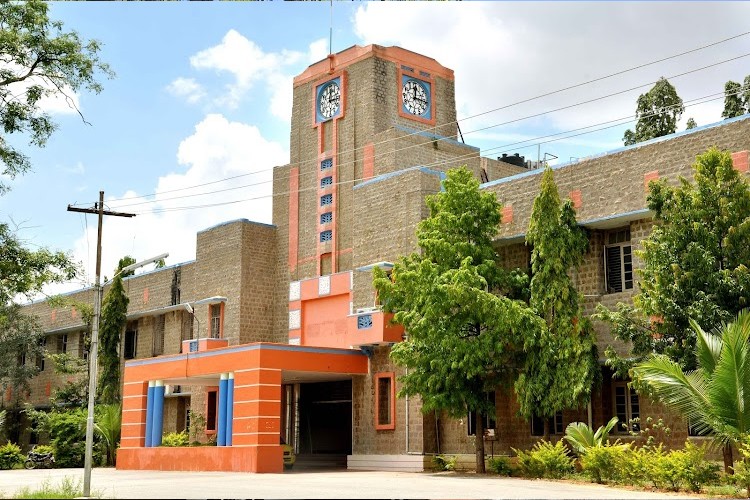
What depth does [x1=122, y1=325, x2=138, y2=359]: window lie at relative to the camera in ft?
145

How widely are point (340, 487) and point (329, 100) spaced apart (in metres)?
19.8

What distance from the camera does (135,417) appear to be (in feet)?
108

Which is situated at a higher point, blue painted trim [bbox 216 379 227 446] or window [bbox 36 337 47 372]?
window [bbox 36 337 47 372]

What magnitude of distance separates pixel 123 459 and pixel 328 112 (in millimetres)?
14867

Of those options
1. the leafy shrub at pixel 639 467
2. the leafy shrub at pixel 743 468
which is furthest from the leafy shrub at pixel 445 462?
the leafy shrub at pixel 743 468

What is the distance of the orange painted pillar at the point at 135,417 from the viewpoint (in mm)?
32719

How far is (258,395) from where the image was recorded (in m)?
26.8

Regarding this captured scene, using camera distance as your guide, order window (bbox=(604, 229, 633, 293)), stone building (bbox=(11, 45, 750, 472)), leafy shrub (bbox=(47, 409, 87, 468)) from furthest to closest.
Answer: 1. leafy shrub (bbox=(47, 409, 87, 468))
2. stone building (bbox=(11, 45, 750, 472))
3. window (bbox=(604, 229, 633, 293))

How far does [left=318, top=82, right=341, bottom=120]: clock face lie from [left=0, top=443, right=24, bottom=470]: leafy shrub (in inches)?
760

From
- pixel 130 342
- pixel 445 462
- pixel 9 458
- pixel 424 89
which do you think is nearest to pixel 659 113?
pixel 424 89

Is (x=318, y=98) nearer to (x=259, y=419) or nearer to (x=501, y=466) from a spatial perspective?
(x=259, y=419)

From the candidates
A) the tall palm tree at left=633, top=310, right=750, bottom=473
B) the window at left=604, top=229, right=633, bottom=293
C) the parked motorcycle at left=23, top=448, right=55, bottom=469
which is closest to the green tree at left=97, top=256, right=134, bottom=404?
the parked motorcycle at left=23, top=448, right=55, bottom=469

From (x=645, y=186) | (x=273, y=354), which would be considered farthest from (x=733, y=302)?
(x=273, y=354)

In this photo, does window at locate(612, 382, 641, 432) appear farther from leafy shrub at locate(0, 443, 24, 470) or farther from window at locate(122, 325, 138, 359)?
leafy shrub at locate(0, 443, 24, 470)
